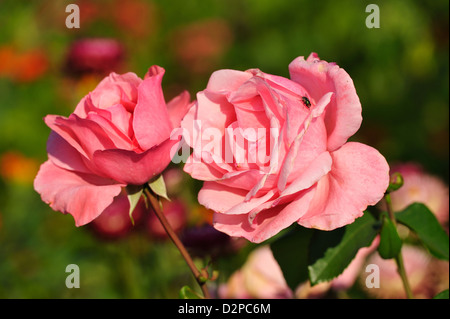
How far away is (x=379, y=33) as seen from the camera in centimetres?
197

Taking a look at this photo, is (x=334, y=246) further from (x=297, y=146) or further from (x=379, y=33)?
(x=379, y=33)

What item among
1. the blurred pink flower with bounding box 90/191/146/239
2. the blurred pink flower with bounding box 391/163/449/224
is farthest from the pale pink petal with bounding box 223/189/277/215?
the blurred pink flower with bounding box 90/191/146/239

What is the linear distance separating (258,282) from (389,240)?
0.95 feet

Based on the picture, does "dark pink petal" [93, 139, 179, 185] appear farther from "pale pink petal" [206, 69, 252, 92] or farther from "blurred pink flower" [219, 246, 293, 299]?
"blurred pink flower" [219, 246, 293, 299]

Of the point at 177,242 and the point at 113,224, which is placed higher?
the point at 177,242

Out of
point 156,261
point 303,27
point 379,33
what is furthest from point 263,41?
point 156,261

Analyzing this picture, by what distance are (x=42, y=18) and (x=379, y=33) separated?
1788mm

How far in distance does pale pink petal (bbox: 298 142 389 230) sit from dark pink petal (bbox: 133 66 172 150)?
0.55 ft

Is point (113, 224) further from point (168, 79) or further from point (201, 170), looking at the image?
point (168, 79)

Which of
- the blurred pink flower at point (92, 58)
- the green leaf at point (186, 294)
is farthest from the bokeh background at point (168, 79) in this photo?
the green leaf at point (186, 294)

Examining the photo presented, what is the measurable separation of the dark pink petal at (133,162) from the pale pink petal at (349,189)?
153mm

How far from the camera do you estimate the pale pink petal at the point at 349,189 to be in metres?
0.51

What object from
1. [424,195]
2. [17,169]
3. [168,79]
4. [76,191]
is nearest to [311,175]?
[76,191]

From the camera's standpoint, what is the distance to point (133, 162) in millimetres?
567
